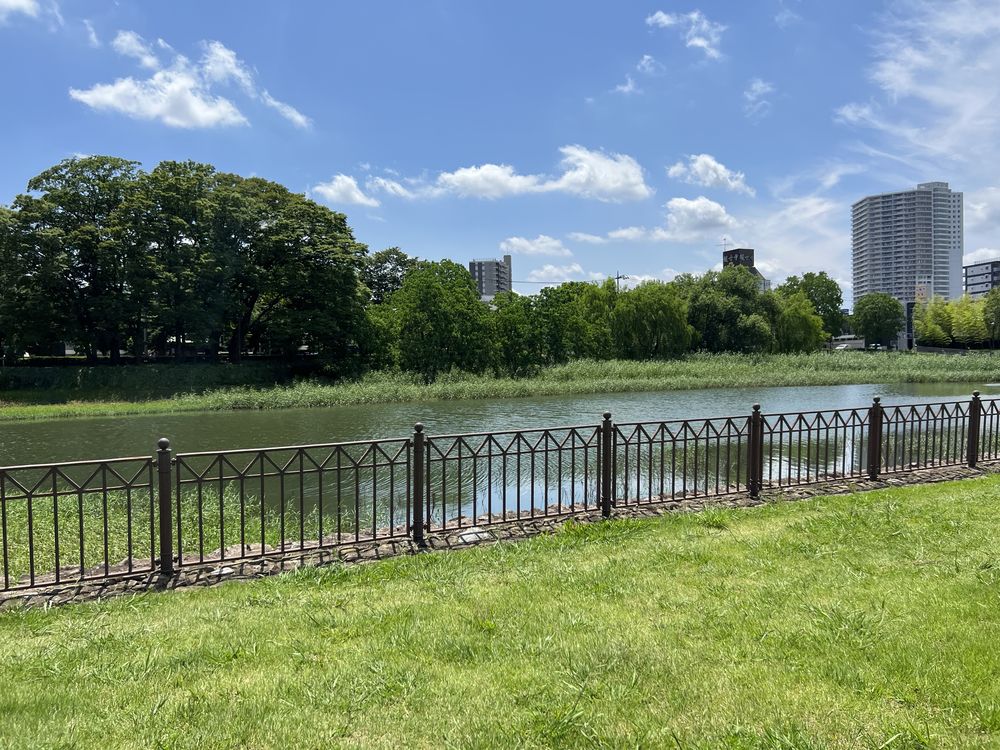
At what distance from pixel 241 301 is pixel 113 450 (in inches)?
805

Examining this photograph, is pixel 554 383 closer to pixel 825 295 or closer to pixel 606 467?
pixel 606 467

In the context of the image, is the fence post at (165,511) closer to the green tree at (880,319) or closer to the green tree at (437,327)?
the green tree at (437,327)

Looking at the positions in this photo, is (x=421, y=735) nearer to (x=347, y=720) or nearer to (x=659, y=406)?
(x=347, y=720)

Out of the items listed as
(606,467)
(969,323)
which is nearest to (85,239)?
(606,467)

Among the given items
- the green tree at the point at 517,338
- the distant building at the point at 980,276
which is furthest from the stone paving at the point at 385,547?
the distant building at the point at 980,276

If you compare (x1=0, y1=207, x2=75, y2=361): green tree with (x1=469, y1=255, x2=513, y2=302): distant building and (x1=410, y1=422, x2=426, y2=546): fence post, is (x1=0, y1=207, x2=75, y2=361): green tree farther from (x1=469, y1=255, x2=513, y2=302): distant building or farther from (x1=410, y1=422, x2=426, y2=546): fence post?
(x1=469, y1=255, x2=513, y2=302): distant building

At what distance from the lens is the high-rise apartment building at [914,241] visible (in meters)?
119

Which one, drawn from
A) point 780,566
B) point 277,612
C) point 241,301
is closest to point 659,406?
point 780,566

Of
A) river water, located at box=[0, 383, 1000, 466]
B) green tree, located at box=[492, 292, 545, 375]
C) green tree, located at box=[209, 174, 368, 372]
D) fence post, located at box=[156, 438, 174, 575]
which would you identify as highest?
green tree, located at box=[209, 174, 368, 372]

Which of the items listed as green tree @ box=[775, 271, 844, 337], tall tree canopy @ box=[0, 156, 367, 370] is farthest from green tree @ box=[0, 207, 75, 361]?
green tree @ box=[775, 271, 844, 337]

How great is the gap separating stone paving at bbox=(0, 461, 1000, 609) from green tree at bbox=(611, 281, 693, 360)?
39824 millimetres

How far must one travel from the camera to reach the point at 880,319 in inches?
3019

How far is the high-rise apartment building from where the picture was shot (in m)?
119

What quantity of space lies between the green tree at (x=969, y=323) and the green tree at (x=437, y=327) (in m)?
54.2
